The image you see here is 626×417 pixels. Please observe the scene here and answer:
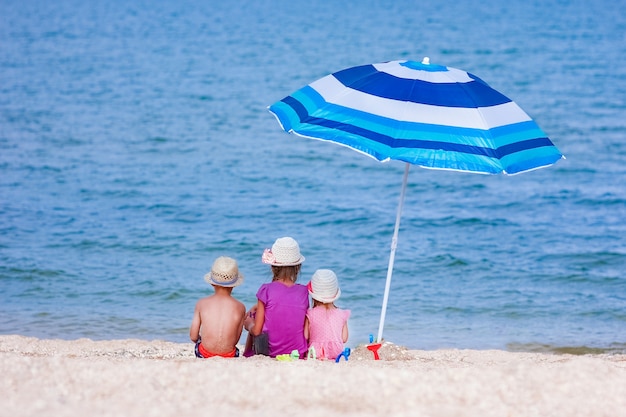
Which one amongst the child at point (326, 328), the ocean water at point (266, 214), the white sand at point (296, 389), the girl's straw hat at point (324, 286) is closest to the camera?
the white sand at point (296, 389)

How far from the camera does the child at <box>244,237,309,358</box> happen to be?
556 centimetres

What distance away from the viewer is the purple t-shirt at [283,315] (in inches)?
219

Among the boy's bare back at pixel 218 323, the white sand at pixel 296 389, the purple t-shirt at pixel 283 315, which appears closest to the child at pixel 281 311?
the purple t-shirt at pixel 283 315

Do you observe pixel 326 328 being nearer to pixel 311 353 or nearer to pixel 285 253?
pixel 311 353

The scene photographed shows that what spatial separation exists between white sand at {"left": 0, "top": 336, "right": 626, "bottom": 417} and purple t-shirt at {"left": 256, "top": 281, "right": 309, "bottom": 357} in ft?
3.35

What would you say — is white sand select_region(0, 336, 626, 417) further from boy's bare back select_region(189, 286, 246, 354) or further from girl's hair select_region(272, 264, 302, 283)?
girl's hair select_region(272, 264, 302, 283)

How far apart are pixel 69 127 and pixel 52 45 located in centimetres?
1787

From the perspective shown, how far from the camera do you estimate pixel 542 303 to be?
9648 millimetres

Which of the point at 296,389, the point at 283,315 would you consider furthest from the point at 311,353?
the point at 296,389

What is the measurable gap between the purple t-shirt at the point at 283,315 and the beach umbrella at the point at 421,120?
1.05 meters

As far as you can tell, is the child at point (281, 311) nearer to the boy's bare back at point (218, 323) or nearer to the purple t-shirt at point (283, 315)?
the purple t-shirt at point (283, 315)

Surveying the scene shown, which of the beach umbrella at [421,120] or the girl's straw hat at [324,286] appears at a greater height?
the beach umbrella at [421,120]

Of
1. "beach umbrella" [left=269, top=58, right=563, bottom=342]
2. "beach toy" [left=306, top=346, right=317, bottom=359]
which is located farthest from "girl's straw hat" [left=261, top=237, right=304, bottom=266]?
"beach umbrella" [left=269, top=58, right=563, bottom=342]

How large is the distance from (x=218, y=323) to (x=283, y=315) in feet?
1.37
